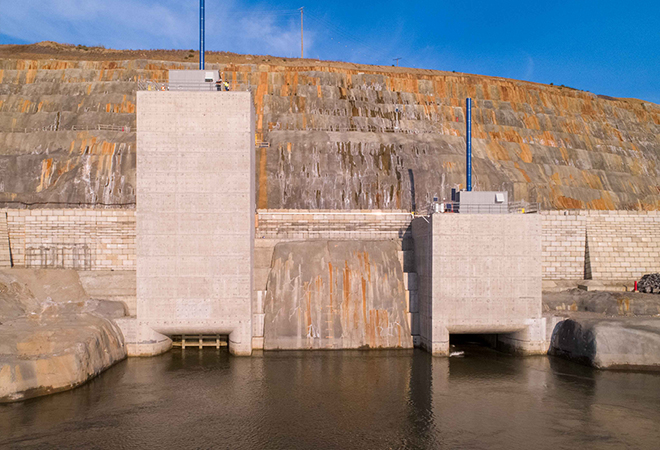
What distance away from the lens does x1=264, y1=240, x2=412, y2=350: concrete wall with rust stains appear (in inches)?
1036

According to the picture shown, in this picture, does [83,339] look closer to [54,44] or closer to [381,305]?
[381,305]

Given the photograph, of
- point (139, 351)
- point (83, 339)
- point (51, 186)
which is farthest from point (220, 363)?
point (51, 186)

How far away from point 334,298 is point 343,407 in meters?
9.49

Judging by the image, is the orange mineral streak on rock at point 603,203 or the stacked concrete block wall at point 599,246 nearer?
the stacked concrete block wall at point 599,246

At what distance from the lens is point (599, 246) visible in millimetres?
33281

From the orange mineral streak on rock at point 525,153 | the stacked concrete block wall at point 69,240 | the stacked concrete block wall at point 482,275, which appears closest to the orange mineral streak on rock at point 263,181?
the stacked concrete block wall at point 69,240

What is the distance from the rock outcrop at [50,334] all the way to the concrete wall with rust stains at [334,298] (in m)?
8.23

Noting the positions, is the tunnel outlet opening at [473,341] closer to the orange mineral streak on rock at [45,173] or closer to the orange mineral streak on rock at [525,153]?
the orange mineral streak on rock at [525,153]

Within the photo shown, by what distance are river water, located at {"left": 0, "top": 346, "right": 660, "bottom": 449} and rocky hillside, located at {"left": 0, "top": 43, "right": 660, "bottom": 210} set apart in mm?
21282

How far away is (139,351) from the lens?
24500 mm

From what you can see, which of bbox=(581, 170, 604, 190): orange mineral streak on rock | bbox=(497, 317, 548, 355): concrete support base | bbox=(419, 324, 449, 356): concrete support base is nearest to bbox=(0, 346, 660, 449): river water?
bbox=(419, 324, 449, 356): concrete support base

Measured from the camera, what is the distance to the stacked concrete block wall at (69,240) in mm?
28953

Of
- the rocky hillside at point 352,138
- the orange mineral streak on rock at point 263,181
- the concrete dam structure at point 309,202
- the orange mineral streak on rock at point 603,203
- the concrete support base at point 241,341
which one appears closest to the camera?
the concrete dam structure at point 309,202

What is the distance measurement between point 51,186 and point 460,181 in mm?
35999
